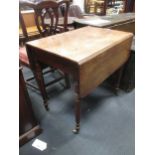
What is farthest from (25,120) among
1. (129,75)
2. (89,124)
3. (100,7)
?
(100,7)

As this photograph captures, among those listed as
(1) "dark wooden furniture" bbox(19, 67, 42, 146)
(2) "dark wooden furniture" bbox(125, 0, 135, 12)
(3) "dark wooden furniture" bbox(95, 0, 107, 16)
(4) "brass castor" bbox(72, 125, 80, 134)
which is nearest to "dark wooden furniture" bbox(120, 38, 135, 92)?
(4) "brass castor" bbox(72, 125, 80, 134)

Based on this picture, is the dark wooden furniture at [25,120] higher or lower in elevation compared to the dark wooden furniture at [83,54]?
lower

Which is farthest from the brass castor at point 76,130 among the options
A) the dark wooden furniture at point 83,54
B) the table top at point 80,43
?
the table top at point 80,43

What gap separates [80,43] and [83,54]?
199 mm

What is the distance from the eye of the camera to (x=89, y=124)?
1454 millimetres

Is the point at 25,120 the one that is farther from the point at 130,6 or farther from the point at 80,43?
the point at 130,6

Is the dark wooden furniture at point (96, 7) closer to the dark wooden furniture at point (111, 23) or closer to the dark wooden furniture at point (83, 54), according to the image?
the dark wooden furniture at point (111, 23)

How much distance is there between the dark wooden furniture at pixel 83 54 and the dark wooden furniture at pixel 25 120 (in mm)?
259

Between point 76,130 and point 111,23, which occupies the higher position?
point 111,23

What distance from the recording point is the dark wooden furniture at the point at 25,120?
3.70ft
